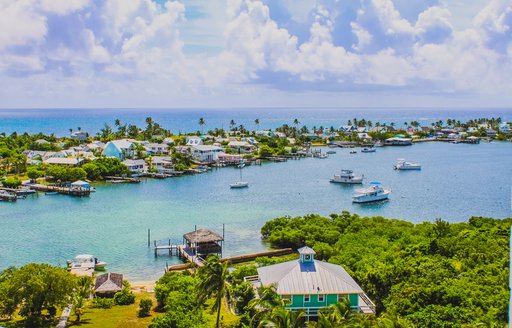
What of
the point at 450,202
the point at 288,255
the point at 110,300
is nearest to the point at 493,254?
the point at 288,255

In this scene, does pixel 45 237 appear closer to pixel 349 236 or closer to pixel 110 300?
pixel 110 300

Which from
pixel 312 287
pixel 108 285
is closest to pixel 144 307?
pixel 108 285

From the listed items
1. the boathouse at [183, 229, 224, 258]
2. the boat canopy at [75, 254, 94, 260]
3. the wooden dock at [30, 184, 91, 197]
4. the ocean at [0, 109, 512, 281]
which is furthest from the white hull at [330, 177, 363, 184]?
the boat canopy at [75, 254, 94, 260]

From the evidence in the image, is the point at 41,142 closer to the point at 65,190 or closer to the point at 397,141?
the point at 65,190

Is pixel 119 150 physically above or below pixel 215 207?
above

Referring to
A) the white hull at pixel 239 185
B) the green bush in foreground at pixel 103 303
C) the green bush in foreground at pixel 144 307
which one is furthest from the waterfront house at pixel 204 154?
the green bush in foreground at pixel 144 307

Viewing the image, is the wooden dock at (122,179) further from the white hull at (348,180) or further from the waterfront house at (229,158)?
the white hull at (348,180)

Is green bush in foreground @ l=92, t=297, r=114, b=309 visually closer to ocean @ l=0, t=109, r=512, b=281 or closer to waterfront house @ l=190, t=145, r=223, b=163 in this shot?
ocean @ l=0, t=109, r=512, b=281
